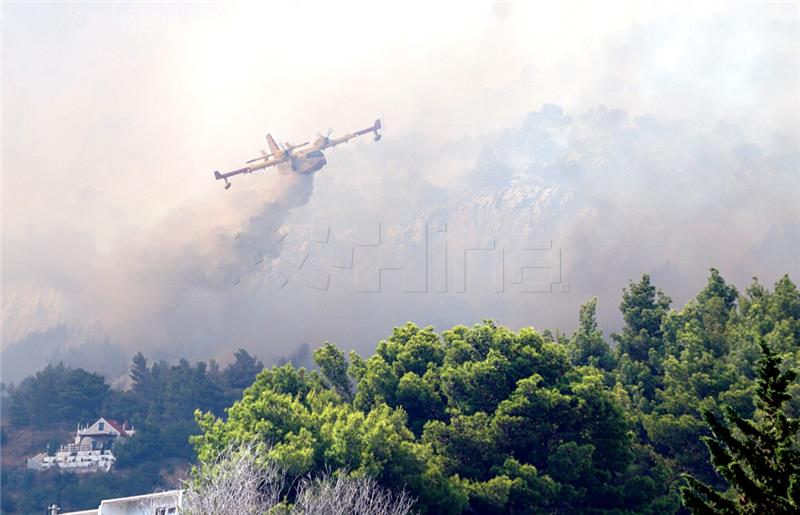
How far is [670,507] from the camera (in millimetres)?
47094

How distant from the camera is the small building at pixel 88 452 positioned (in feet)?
315

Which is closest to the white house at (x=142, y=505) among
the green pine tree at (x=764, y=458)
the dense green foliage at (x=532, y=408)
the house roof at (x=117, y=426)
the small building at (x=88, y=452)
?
the dense green foliage at (x=532, y=408)

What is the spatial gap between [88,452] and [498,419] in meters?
61.7

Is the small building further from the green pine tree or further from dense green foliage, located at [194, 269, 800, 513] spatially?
the green pine tree

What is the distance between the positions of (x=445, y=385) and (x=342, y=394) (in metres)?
7.24

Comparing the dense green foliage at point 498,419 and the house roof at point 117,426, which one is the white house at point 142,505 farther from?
the house roof at point 117,426

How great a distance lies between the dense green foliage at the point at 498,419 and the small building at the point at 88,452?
49367 mm

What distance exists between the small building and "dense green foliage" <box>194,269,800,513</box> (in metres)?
49.4

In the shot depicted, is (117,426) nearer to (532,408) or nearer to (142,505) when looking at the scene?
(142,505)

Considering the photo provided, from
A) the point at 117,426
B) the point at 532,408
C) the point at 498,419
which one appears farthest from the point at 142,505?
the point at 117,426

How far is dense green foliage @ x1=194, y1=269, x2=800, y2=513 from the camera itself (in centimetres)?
4231

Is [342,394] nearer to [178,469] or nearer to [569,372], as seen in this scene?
[569,372]

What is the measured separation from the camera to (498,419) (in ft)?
149

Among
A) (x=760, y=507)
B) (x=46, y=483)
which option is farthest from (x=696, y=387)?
(x=46, y=483)
